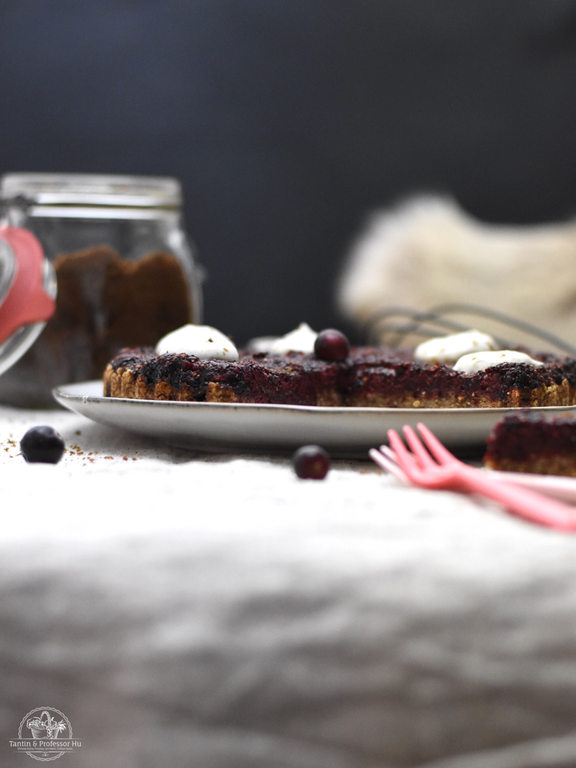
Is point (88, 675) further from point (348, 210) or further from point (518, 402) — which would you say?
point (348, 210)

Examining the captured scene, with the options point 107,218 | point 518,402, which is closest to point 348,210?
point 107,218

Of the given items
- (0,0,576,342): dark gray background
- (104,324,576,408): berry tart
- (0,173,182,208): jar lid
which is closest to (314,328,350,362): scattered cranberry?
(104,324,576,408): berry tart

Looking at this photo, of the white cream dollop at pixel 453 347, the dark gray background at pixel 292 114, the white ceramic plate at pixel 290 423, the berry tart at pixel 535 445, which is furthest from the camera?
the dark gray background at pixel 292 114

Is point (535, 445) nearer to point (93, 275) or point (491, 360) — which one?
point (491, 360)

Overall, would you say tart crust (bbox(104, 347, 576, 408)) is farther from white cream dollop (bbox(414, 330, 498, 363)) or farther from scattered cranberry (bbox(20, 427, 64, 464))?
scattered cranberry (bbox(20, 427, 64, 464))

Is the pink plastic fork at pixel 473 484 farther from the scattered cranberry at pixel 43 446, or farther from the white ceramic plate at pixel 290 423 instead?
the scattered cranberry at pixel 43 446
